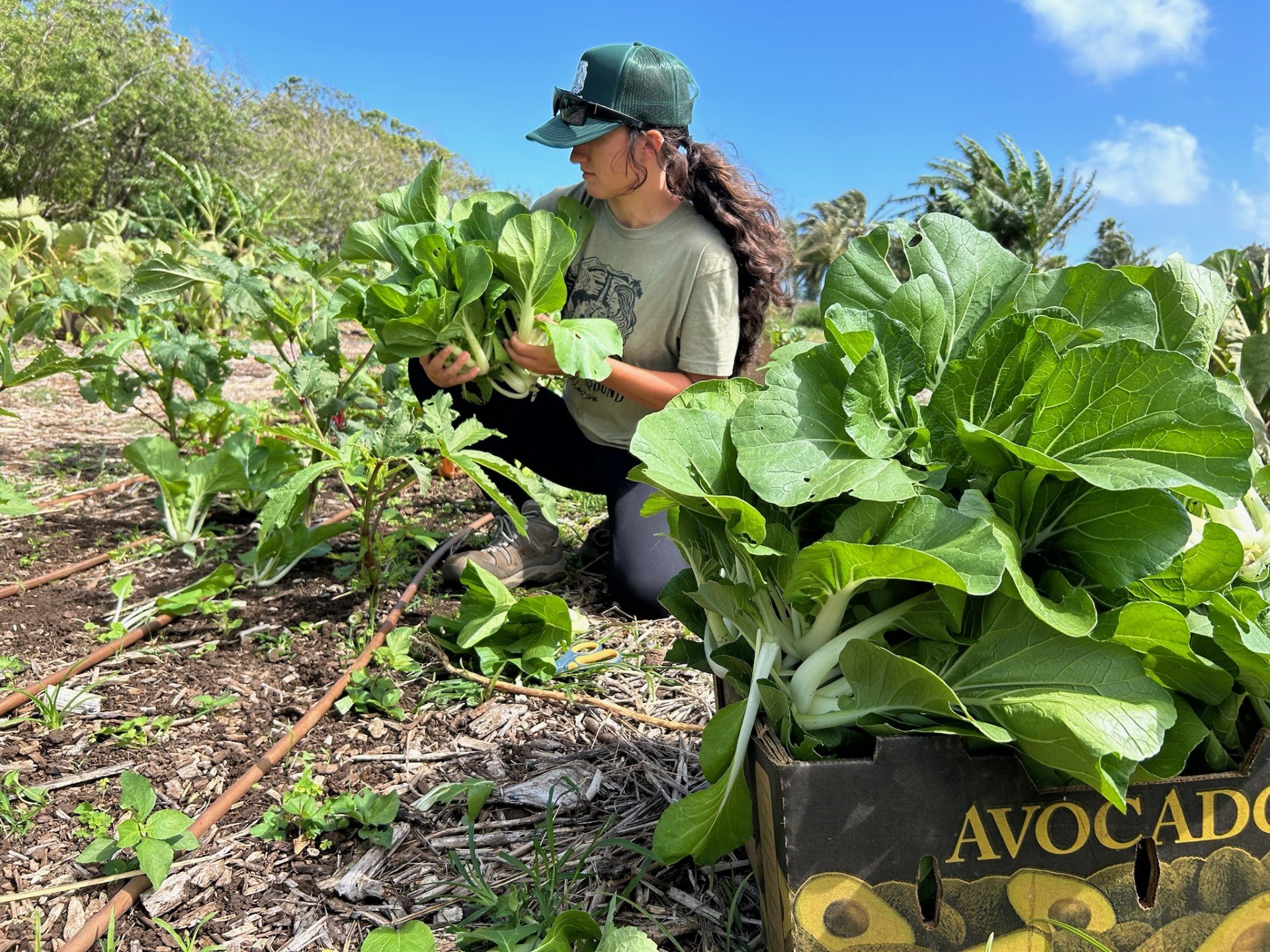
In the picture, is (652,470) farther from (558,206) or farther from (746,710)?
(558,206)

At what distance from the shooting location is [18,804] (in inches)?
66.0

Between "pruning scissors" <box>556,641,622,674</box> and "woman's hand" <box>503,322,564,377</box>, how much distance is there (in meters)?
0.78

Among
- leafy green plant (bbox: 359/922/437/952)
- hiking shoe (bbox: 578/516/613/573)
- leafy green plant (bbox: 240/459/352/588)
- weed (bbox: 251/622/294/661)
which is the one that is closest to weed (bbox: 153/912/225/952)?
leafy green plant (bbox: 359/922/437/952)

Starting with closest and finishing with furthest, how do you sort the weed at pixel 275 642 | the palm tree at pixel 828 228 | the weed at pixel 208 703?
the weed at pixel 208 703, the weed at pixel 275 642, the palm tree at pixel 828 228

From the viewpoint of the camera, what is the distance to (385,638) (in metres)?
2.22

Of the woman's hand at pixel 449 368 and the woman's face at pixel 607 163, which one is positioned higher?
the woman's face at pixel 607 163

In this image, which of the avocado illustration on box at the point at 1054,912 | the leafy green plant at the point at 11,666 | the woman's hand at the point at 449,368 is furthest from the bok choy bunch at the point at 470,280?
the avocado illustration on box at the point at 1054,912

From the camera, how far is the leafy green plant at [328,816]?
62.4 inches

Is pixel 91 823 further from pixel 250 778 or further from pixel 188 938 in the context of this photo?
pixel 188 938

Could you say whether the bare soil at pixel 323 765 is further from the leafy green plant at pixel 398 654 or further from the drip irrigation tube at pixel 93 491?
the drip irrigation tube at pixel 93 491

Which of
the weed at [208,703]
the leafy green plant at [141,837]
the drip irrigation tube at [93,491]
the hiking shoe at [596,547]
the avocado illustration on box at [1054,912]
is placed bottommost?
the leafy green plant at [141,837]

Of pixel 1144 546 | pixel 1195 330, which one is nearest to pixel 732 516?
pixel 1144 546

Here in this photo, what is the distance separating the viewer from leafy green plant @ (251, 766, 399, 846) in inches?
62.4

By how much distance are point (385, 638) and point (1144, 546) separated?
5.79ft
